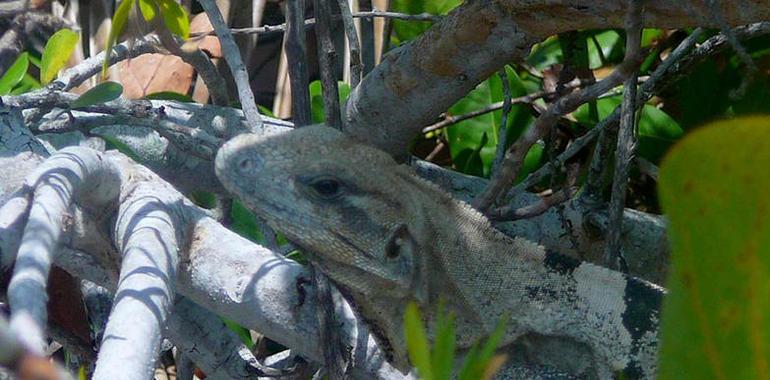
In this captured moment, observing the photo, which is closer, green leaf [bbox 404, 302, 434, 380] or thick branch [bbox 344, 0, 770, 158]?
green leaf [bbox 404, 302, 434, 380]

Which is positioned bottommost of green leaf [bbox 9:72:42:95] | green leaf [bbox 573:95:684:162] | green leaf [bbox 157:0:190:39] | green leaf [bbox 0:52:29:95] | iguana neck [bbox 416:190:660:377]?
green leaf [bbox 9:72:42:95]

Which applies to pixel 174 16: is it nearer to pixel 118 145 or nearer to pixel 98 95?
pixel 98 95

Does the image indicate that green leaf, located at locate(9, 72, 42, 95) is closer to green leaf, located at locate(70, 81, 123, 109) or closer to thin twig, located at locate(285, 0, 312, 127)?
green leaf, located at locate(70, 81, 123, 109)

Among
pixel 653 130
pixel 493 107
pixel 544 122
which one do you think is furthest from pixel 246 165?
pixel 653 130

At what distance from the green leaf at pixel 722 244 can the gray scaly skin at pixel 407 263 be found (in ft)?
4.65

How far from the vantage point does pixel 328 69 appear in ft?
7.81

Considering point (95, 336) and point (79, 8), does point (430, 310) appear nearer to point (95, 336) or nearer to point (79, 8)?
point (95, 336)

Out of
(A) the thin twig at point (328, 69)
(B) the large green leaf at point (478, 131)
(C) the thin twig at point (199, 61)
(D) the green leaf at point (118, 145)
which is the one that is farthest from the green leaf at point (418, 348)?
(B) the large green leaf at point (478, 131)

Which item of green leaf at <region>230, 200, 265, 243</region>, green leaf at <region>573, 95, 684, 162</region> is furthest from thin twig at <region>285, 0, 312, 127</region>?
green leaf at <region>573, 95, 684, 162</region>

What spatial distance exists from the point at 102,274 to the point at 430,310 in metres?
0.68

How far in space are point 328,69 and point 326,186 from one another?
35 centimetres

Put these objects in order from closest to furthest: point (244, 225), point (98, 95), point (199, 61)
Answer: point (98, 95) < point (199, 61) < point (244, 225)

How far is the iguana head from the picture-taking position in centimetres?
214

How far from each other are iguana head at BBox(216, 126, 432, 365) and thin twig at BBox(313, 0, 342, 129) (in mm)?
188
